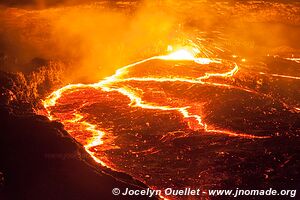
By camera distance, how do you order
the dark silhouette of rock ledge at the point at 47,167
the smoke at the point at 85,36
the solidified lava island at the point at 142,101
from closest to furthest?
1. the dark silhouette of rock ledge at the point at 47,167
2. the solidified lava island at the point at 142,101
3. the smoke at the point at 85,36

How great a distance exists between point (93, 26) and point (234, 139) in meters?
10.0

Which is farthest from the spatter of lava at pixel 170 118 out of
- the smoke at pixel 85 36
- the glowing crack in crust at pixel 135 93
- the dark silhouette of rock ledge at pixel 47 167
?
the smoke at pixel 85 36

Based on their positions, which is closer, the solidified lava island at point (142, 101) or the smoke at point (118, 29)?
the solidified lava island at point (142, 101)

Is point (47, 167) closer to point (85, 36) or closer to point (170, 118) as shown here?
point (170, 118)

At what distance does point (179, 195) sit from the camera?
23.2 ft

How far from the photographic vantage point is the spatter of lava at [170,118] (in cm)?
810

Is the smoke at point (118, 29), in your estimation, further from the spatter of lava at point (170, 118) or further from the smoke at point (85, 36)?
the spatter of lava at point (170, 118)

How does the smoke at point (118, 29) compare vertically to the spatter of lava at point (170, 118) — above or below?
above

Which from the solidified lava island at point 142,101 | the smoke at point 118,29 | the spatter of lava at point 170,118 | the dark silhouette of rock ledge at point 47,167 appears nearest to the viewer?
the dark silhouette of rock ledge at point 47,167

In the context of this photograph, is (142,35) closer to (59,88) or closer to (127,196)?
(59,88)

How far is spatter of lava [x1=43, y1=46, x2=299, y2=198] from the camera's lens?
810 centimetres

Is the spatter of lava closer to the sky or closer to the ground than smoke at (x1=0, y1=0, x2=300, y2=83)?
closer to the ground

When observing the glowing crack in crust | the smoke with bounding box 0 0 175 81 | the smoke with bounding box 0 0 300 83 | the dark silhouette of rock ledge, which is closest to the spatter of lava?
the glowing crack in crust

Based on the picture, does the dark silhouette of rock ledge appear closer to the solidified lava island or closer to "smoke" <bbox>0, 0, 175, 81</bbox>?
the solidified lava island
